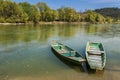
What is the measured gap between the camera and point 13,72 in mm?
13852

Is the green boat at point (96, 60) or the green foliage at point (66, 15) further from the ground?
the green foliage at point (66, 15)

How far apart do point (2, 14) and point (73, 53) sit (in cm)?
7749

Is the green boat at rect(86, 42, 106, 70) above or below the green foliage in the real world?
below

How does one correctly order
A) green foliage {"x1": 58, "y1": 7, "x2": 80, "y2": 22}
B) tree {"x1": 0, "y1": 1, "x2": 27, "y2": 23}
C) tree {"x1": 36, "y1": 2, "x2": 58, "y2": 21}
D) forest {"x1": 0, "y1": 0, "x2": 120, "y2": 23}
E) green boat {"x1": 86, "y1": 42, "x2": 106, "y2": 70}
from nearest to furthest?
green boat {"x1": 86, "y1": 42, "x2": 106, "y2": 70} < tree {"x1": 0, "y1": 1, "x2": 27, "y2": 23} < forest {"x1": 0, "y1": 0, "x2": 120, "y2": 23} < tree {"x1": 36, "y1": 2, "x2": 58, "y2": 21} < green foliage {"x1": 58, "y1": 7, "x2": 80, "y2": 22}

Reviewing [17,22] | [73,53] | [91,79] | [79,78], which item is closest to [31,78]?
[79,78]

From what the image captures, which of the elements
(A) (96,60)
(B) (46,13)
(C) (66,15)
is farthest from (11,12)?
(A) (96,60)

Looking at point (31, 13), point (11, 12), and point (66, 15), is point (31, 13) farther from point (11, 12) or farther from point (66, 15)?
point (66, 15)

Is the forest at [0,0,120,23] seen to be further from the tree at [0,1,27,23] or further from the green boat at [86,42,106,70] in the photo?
the green boat at [86,42,106,70]

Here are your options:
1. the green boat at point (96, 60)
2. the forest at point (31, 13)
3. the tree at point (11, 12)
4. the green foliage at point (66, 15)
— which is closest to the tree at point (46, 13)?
the forest at point (31, 13)

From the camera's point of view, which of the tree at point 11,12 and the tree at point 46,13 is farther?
the tree at point 46,13

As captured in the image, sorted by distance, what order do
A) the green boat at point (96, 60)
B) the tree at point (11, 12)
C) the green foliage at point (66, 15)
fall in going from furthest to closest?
the green foliage at point (66, 15)
the tree at point (11, 12)
the green boat at point (96, 60)

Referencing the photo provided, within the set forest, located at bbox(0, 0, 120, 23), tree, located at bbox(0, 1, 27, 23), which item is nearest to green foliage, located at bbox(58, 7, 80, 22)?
forest, located at bbox(0, 0, 120, 23)

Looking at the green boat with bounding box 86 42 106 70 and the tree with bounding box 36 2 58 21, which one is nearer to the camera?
the green boat with bounding box 86 42 106 70

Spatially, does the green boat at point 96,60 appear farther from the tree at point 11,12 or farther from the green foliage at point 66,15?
the green foliage at point 66,15
